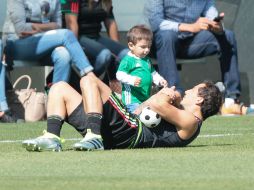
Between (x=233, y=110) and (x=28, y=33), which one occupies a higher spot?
(x=28, y=33)

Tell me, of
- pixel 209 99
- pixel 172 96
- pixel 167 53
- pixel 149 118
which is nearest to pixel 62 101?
pixel 149 118

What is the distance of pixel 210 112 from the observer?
8695mm

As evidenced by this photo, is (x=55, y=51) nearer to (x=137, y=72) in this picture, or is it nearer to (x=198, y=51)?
(x=137, y=72)

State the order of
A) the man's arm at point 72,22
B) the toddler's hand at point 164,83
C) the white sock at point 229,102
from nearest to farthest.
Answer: the toddler's hand at point 164,83, the man's arm at point 72,22, the white sock at point 229,102

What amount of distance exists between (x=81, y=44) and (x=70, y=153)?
5.22m

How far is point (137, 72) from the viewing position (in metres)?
11.2

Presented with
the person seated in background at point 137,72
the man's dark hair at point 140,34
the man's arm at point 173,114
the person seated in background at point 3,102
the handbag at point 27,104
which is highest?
the man's arm at point 173,114

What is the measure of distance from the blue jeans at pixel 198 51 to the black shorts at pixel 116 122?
5.05 m

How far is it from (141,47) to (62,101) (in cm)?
235

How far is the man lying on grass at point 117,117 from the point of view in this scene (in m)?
8.55

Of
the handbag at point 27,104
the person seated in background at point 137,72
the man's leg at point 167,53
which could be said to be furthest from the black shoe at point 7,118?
the person seated in background at point 137,72

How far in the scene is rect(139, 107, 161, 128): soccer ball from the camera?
8.63 meters

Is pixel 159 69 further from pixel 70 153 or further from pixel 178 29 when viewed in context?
pixel 70 153

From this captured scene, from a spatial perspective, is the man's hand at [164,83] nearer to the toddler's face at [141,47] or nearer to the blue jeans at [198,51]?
the toddler's face at [141,47]
